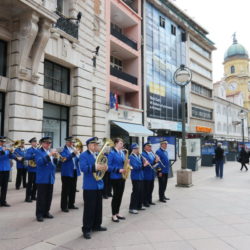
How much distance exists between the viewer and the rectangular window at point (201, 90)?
40.4 meters

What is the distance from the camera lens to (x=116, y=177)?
19.7 feet

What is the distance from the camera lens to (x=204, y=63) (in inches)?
1719

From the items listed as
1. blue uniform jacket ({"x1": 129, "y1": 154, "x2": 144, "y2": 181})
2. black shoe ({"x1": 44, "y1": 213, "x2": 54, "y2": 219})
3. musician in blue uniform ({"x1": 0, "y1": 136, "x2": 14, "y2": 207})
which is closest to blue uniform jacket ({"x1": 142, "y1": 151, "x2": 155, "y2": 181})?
blue uniform jacket ({"x1": 129, "y1": 154, "x2": 144, "y2": 181})

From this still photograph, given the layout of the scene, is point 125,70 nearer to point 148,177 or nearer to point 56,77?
point 56,77

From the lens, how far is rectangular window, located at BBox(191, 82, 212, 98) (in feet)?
133

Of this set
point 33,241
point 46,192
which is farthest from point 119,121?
point 33,241

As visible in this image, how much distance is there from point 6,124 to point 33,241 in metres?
8.21

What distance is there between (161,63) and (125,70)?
599 centimetres

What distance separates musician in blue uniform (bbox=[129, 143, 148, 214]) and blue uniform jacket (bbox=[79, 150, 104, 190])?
6.01 ft

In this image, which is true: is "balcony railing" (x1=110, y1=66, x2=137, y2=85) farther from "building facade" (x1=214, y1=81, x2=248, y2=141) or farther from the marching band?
"building facade" (x1=214, y1=81, x2=248, y2=141)

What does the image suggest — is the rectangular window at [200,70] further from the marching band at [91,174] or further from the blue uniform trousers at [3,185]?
the blue uniform trousers at [3,185]

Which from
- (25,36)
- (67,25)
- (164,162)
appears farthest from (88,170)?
(67,25)

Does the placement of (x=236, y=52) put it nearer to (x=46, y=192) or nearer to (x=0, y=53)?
(x=0, y=53)

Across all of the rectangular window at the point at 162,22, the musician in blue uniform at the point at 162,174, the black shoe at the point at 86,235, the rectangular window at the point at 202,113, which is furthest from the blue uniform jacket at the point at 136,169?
the rectangular window at the point at 202,113
